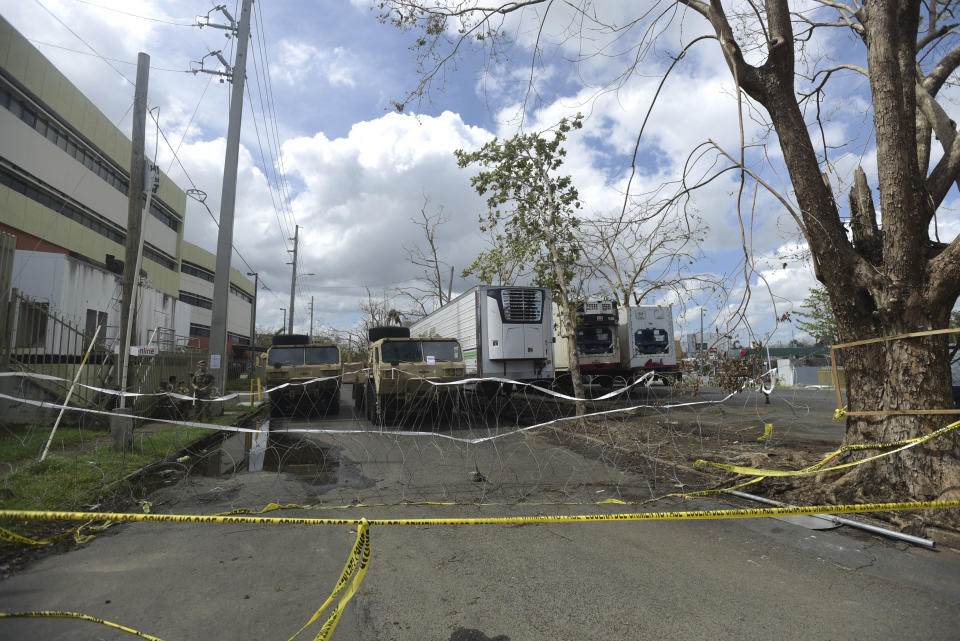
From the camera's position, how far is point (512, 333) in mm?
15688

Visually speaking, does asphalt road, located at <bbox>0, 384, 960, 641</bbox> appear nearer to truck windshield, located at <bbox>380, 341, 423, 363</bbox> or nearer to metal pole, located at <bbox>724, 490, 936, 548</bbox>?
metal pole, located at <bbox>724, 490, 936, 548</bbox>

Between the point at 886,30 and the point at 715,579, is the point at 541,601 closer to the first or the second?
the point at 715,579

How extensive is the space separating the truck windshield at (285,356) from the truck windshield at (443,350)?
4.96 m

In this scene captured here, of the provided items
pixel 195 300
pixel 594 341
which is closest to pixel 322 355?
pixel 594 341

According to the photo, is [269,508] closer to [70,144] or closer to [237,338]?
[70,144]

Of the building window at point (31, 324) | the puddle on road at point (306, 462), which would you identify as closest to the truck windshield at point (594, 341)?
the puddle on road at point (306, 462)

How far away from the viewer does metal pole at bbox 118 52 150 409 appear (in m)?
9.99

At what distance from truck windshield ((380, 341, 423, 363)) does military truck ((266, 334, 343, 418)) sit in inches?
91.3

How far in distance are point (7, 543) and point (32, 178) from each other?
82.5 ft

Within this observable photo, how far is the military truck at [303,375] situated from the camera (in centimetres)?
1639

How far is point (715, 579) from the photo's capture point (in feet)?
12.9

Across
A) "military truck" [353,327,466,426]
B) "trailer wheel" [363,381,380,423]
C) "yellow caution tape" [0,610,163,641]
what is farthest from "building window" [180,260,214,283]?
"yellow caution tape" [0,610,163,641]

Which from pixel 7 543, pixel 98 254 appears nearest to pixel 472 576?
pixel 7 543

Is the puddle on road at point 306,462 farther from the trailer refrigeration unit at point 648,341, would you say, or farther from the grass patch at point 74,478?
the trailer refrigeration unit at point 648,341
